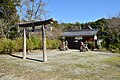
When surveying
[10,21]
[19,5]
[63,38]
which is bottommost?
[63,38]

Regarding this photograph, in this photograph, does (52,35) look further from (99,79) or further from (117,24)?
(99,79)

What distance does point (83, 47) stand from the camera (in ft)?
67.4

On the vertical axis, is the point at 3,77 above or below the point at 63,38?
below

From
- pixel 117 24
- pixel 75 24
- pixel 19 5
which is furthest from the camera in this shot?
pixel 75 24

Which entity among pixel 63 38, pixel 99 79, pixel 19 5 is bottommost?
pixel 99 79

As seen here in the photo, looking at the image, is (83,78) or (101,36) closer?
(83,78)

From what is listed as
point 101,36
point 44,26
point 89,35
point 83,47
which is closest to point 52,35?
point 89,35

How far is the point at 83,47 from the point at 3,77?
14.3 meters

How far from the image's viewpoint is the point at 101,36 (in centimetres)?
2636

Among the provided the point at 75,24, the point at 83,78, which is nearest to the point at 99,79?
the point at 83,78

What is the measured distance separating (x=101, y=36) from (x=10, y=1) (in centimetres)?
1407

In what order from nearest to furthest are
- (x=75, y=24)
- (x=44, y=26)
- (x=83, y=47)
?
1. (x=44, y=26)
2. (x=83, y=47)
3. (x=75, y=24)

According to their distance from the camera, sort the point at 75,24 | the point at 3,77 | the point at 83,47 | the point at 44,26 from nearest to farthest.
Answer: the point at 3,77 < the point at 44,26 < the point at 83,47 < the point at 75,24

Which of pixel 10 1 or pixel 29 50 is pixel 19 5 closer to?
pixel 10 1
